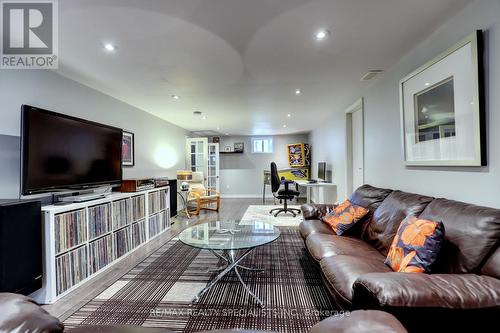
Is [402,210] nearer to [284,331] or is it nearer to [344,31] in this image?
[284,331]

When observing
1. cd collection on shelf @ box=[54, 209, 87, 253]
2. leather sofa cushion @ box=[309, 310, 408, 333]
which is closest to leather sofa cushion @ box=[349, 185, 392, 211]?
leather sofa cushion @ box=[309, 310, 408, 333]

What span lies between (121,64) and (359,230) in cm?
308

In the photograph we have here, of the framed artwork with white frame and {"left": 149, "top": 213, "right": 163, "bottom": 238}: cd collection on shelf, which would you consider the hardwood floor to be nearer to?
{"left": 149, "top": 213, "right": 163, "bottom": 238}: cd collection on shelf

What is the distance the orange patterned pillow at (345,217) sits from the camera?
98.7 inches

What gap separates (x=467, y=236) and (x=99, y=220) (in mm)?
3222

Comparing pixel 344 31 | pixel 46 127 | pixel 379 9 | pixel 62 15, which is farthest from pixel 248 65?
pixel 46 127

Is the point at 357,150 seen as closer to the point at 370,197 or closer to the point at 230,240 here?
the point at 370,197

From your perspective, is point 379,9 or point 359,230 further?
point 359,230

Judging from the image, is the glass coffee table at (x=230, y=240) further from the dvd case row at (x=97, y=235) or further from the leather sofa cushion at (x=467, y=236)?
the leather sofa cushion at (x=467, y=236)

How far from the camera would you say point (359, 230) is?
2.57 m

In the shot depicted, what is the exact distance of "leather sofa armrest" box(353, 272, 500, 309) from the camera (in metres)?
1.02

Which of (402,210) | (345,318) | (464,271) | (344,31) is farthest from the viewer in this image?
(402,210)

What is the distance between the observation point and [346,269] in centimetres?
156

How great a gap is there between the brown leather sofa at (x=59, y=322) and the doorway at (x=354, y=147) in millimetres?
3352
